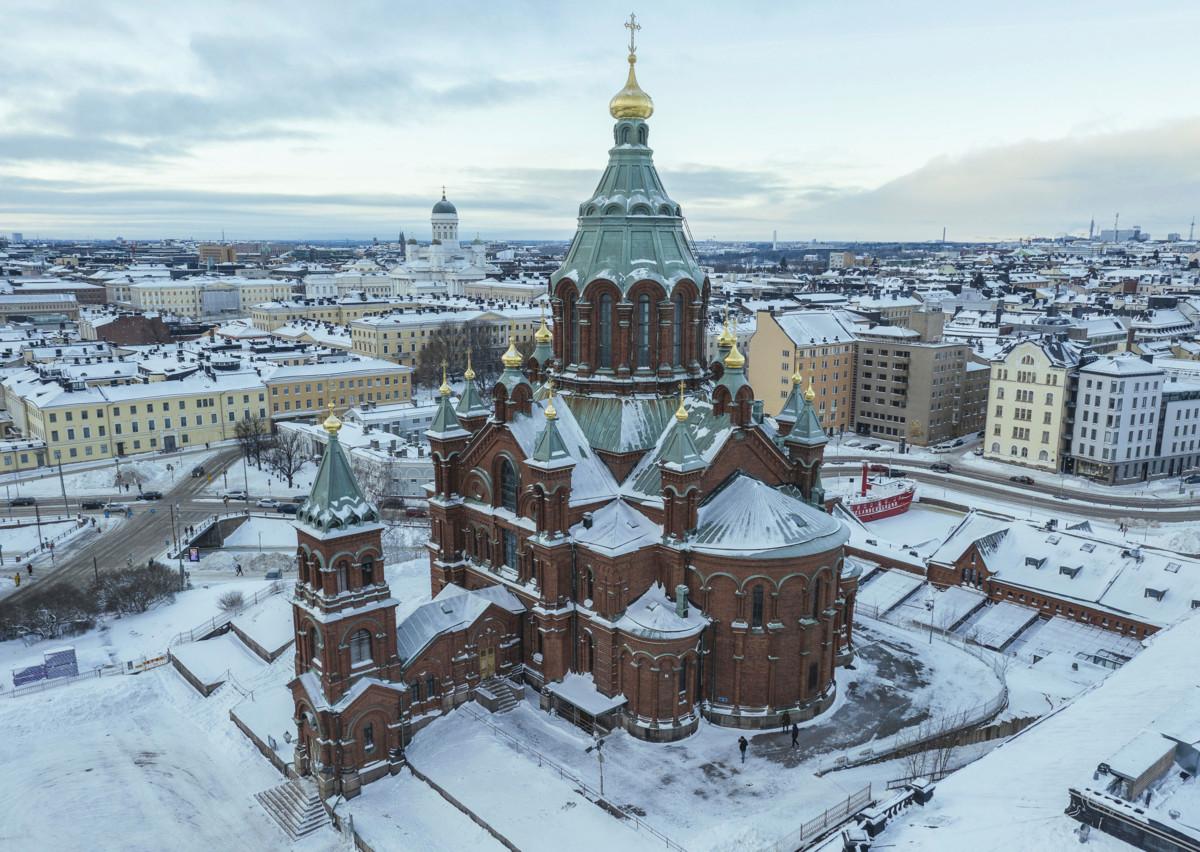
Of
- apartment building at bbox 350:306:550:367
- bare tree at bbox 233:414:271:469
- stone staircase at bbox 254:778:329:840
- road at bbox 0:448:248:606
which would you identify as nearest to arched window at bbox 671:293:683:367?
stone staircase at bbox 254:778:329:840

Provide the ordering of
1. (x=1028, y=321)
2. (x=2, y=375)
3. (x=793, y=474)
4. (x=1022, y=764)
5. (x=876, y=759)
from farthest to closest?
1. (x=1028, y=321)
2. (x=2, y=375)
3. (x=793, y=474)
4. (x=876, y=759)
5. (x=1022, y=764)

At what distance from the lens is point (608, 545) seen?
127ft

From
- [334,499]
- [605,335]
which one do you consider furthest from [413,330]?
[334,499]

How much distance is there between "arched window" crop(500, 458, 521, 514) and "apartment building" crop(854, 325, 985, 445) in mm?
71408

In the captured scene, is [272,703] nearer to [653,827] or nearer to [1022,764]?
[653,827]

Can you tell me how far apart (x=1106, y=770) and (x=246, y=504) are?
72.0 m

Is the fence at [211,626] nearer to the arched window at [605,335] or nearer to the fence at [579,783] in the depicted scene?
the fence at [579,783]

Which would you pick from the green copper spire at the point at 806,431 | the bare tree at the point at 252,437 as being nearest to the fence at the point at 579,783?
the green copper spire at the point at 806,431

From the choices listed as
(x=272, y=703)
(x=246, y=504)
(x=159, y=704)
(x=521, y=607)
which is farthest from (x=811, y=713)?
(x=246, y=504)

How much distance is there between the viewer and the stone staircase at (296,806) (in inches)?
1350

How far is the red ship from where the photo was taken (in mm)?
A: 75062

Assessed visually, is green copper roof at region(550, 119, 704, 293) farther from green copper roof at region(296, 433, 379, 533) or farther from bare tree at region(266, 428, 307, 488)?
bare tree at region(266, 428, 307, 488)

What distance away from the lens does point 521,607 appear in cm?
4209

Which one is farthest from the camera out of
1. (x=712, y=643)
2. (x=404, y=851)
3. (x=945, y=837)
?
(x=712, y=643)
